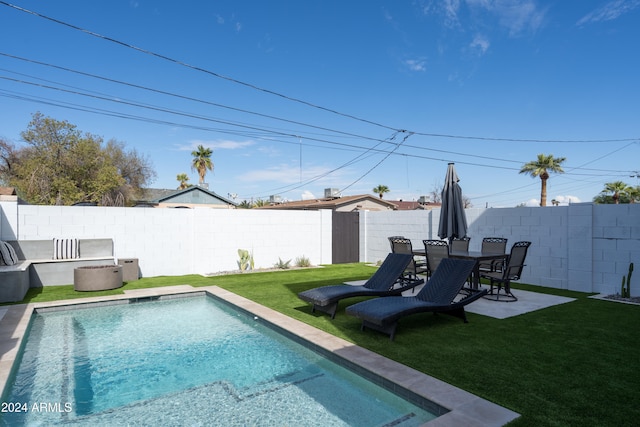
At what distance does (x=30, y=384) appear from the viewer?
4.14m

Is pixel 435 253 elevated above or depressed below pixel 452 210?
below

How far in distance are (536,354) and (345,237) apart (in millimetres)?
11094

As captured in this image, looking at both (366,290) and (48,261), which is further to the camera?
(48,261)

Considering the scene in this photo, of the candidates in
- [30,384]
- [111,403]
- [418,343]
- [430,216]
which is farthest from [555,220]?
[30,384]

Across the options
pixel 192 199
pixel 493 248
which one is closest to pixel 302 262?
pixel 493 248

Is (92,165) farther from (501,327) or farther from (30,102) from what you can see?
(501,327)

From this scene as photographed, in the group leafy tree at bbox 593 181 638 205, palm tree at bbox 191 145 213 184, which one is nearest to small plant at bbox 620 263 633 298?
leafy tree at bbox 593 181 638 205

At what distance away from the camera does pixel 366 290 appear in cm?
652

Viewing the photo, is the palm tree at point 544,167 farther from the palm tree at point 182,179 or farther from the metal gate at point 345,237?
the palm tree at point 182,179

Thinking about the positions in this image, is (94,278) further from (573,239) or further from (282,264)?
(573,239)

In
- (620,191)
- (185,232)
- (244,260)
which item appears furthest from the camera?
(620,191)

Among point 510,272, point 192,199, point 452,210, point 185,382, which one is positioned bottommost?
point 185,382

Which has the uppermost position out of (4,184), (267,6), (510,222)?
(267,6)

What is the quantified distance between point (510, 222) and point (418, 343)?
691cm
